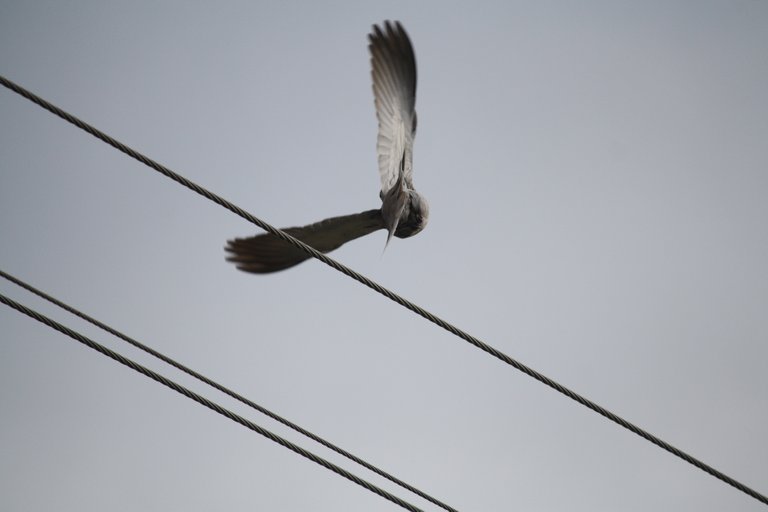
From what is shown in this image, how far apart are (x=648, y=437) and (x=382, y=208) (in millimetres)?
3450

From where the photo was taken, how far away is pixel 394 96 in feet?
28.0

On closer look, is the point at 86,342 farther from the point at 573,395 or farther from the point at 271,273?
the point at 271,273

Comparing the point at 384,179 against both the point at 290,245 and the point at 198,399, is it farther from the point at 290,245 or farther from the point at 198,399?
the point at 198,399

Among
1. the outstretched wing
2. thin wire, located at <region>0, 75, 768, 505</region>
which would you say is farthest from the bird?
thin wire, located at <region>0, 75, 768, 505</region>

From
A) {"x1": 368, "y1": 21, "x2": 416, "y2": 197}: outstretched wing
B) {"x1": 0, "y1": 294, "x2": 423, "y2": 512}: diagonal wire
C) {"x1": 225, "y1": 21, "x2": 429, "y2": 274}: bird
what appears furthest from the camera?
{"x1": 368, "y1": 21, "x2": 416, "y2": 197}: outstretched wing

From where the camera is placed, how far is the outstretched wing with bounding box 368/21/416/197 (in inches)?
320

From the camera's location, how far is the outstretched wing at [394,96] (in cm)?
812

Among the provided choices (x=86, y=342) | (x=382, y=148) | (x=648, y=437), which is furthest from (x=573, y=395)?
(x=382, y=148)

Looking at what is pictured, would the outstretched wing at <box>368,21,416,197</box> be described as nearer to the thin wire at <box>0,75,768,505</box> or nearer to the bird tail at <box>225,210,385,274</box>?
the bird tail at <box>225,210,385,274</box>

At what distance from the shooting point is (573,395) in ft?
15.8

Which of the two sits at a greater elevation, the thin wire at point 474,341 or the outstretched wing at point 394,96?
the outstretched wing at point 394,96

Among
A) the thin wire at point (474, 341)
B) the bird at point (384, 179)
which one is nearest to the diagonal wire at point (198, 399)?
the thin wire at point (474, 341)

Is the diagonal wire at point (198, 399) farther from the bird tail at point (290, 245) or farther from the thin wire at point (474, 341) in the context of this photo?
the bird tail at point (290, 245)

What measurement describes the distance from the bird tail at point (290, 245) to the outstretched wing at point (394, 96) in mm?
537
